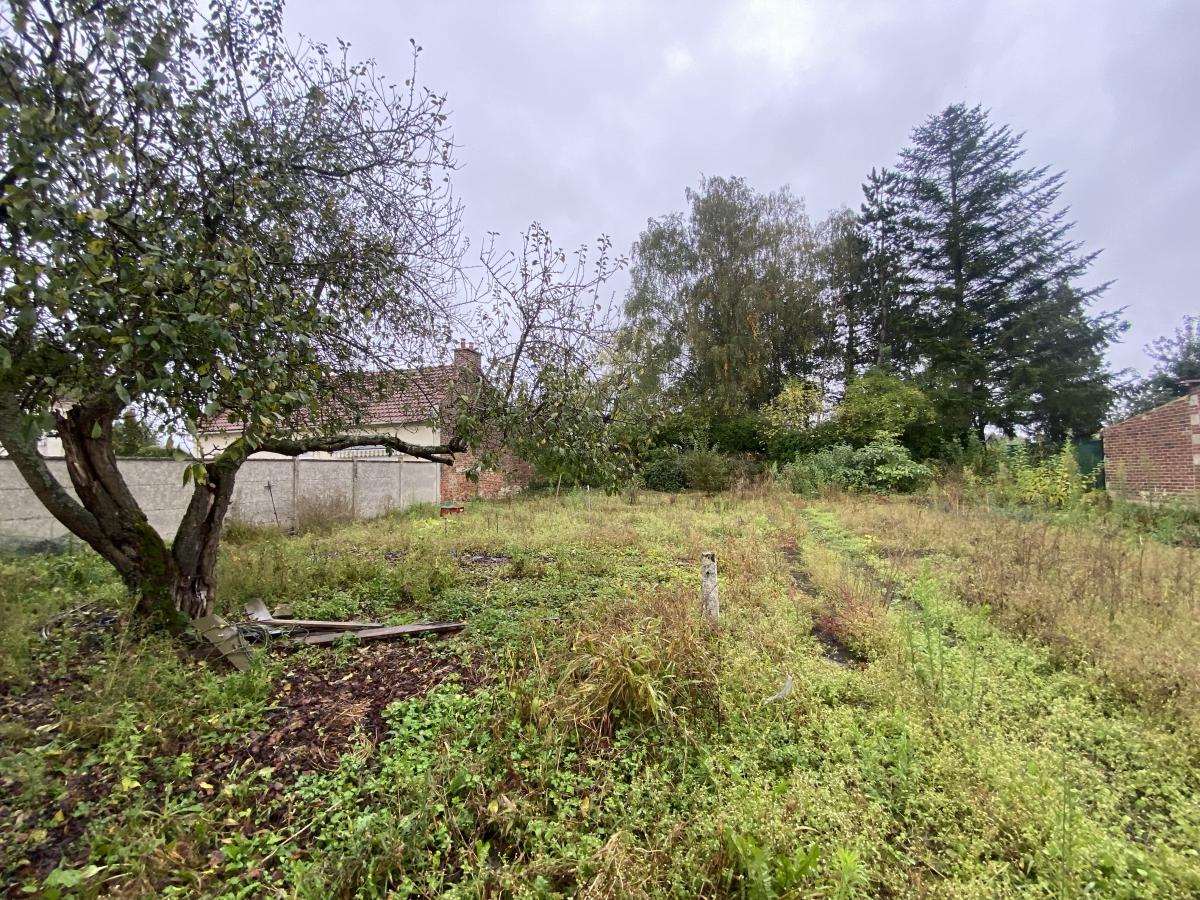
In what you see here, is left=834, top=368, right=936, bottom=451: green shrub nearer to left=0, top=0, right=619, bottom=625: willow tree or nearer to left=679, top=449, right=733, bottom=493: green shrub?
left=679, top=449, right=733, bottom=493: green shrub

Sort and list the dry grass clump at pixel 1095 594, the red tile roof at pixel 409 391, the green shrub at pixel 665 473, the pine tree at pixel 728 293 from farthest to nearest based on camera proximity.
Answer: the pine tree at pixel 728 293
the green shrub at pixel 665 473
the red tile roof at pixel 409 391
the dry grass clump at pixel 1095 594

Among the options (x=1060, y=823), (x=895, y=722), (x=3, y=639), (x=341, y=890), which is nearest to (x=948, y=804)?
(x=1060, y=823)

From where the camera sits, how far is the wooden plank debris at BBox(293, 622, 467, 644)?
12.8ft

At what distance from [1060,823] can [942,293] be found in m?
24.8

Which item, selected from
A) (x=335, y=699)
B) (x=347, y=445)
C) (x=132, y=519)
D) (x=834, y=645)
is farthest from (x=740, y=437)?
(x=132, y=519)

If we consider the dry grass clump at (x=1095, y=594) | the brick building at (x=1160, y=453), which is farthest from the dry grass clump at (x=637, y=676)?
the brick building at (x=1160, y=453)

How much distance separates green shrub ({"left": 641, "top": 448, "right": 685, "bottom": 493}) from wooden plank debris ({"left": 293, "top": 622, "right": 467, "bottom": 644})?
13599 mm

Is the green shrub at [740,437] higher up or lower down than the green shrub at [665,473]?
higher up

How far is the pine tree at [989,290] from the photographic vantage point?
785 inches

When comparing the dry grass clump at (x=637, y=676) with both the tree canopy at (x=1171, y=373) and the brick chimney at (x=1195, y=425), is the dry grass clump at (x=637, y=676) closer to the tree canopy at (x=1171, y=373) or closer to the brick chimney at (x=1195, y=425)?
the brick chimney at (x=1195, y=425)

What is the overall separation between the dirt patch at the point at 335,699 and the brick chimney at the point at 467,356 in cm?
236

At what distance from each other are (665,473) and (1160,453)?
11.9 m

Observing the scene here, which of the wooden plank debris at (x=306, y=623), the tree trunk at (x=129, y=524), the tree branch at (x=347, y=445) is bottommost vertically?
the wooden plank debris at (x=306, y=623)

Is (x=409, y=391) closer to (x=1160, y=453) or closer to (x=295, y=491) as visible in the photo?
(x=295, y=491)
